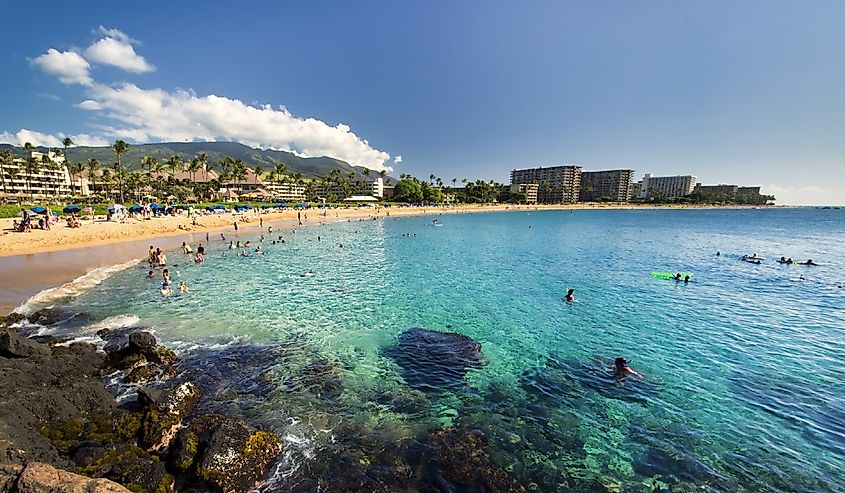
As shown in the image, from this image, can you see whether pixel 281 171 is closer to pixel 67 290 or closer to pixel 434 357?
pixel 67 290

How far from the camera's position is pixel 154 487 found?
7.20 metres

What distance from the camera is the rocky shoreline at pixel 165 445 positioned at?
728cm

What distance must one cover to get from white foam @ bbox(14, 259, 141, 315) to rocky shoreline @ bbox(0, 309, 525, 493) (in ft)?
32.4

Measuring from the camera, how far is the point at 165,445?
872cm

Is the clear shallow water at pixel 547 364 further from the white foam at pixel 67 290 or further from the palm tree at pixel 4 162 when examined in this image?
the palm tree at pixel 4 162

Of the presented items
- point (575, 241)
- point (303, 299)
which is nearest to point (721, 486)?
point (303, 299)

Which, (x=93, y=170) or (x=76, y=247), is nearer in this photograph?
(x=76, y=247)

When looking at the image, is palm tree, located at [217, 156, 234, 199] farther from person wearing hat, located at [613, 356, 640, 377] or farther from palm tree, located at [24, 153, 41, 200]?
person wearing hat, located at [613, 356, 640, 377]

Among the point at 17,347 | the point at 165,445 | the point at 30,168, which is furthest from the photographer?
the point at 30,168

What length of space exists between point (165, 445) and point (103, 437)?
4.44ft

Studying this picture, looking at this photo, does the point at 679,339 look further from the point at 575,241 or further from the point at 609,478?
the point at 575,241

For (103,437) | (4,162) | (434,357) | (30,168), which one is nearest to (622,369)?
(434,357)

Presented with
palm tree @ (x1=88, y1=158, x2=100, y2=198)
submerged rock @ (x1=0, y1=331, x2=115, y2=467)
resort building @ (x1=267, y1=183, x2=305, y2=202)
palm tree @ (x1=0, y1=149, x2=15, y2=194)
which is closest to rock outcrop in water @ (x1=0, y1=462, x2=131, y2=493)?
submerged rock @ (x1=0, y1=331, x2=115, y2=467)

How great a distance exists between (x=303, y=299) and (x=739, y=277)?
36.6 metres
